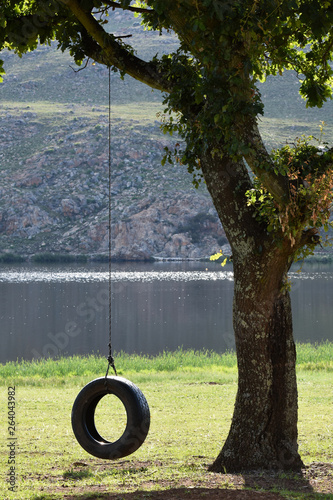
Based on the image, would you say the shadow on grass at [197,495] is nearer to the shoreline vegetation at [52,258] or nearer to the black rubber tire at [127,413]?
the black rubber tire at [127,413]

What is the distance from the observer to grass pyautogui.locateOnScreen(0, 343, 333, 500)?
21.3 ft

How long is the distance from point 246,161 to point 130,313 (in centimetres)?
2883

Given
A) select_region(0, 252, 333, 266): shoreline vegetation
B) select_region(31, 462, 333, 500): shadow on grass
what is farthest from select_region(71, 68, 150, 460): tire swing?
select_region(0, 252, 333, 266): shoreline vegetation

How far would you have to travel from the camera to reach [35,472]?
6.81 meters

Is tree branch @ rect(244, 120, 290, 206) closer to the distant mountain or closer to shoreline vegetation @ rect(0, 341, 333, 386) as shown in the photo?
shoreline vegetation @ rect(0, 341, 333, 386)

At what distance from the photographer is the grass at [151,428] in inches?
256

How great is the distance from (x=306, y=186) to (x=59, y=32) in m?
3.40

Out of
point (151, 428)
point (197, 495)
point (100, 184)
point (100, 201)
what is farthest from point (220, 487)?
point (100, 184)

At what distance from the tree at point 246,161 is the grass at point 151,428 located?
967mm

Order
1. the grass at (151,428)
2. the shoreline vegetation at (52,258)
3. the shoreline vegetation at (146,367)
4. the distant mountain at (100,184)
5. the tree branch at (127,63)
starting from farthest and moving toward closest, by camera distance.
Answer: the distant mountain at (100,184) → the shoreline vegetation at (52,258) → the shoreline vegetation at (146,367) → the tree branch at (127,63) → the grass at (151,428)

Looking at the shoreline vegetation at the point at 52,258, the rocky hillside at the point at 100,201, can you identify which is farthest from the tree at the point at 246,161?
the rocky hillside at the point at 100,201

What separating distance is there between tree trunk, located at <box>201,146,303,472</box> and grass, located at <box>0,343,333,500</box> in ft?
2.02

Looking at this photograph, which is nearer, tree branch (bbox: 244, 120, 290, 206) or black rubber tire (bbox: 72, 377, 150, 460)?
black rubber tire (bbox: 72, 377, 150, 460)

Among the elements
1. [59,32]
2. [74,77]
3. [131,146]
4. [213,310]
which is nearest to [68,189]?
[131,146]
